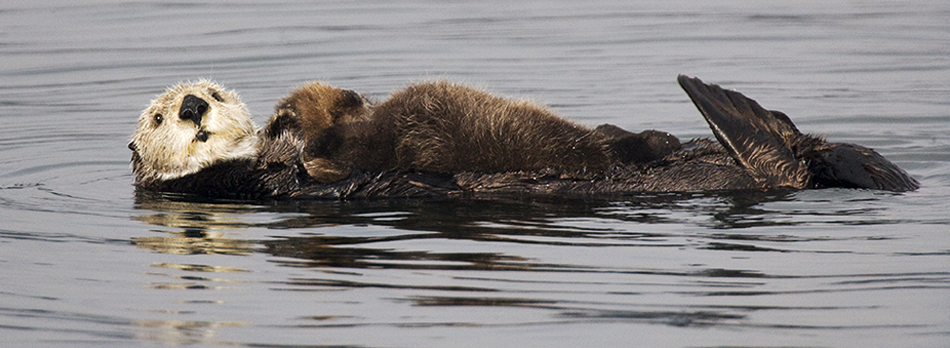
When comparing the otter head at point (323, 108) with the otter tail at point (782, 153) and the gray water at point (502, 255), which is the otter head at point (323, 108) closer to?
the gray water at point (502, 255)

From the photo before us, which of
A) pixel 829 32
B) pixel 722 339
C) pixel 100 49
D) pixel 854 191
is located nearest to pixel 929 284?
pixel 722 339

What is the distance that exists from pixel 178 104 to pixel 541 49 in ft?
23.1

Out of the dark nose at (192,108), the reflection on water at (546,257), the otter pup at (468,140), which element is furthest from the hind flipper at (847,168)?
the dark nose at (192,108)

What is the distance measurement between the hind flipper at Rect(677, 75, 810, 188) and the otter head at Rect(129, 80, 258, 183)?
2.07m

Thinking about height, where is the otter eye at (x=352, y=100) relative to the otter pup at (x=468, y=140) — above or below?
above

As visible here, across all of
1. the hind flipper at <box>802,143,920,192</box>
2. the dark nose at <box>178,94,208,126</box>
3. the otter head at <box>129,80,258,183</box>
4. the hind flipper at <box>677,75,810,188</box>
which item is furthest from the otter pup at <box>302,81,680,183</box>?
the hind flipper at <box>802,143,920,192</box>

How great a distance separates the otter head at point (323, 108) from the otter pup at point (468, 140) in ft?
0.45

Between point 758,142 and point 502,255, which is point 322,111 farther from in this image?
point 758,142

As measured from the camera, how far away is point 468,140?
4598 mm

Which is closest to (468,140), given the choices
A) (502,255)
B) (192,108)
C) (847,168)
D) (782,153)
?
(502,255)

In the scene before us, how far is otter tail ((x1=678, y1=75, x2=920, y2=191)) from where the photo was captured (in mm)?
4586

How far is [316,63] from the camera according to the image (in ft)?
35.8

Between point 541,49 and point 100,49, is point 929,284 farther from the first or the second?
point 100,49

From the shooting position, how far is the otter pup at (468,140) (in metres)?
4.59
